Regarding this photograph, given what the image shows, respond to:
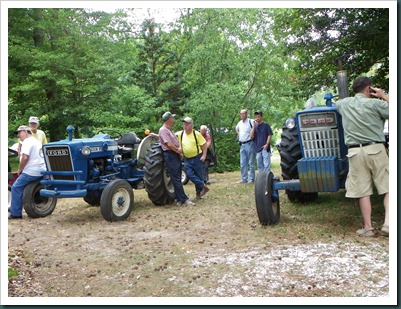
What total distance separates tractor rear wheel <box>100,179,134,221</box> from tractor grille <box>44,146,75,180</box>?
2.47 ft

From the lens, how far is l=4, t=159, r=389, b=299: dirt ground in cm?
359

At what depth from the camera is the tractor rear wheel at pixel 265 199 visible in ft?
17.5

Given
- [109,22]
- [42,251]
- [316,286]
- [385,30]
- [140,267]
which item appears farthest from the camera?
[109,22]

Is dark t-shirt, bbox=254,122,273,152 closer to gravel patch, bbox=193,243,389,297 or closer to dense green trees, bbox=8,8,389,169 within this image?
dense green trees, bbox=8,8,389,169

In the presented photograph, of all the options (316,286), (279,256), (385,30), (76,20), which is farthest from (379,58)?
(76,20)

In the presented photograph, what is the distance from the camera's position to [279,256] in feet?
14.1

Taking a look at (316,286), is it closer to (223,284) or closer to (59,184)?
(223,284)

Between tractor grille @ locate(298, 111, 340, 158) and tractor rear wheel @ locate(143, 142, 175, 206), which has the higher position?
tractor grille @ locate(298, 111, 340, 158)

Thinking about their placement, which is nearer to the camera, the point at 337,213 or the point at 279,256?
the point at 279,256

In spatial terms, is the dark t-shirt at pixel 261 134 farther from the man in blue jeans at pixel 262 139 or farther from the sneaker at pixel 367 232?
the sneaker at pixel 367 232

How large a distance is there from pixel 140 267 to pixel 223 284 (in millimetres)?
1013

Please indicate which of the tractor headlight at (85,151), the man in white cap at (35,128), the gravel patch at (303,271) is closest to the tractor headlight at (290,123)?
the gravel patch at (303,271)

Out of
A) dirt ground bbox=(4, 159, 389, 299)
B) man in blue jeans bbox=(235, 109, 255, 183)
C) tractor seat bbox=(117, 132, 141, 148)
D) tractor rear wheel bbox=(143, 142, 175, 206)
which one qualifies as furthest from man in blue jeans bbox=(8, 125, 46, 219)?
man in blue jeans bbox=(235, 109, 255, 183)

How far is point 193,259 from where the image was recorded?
4.42 metres
